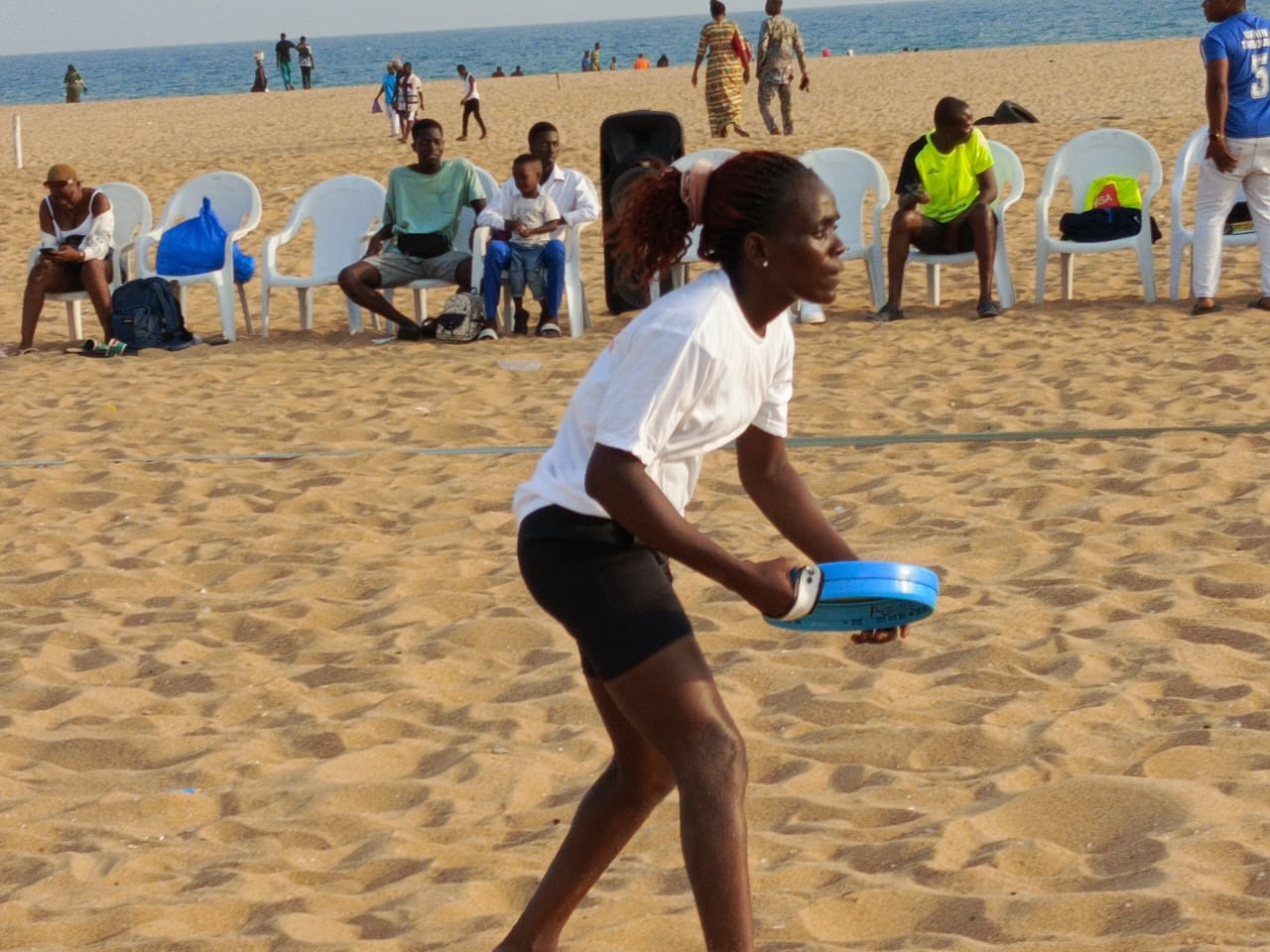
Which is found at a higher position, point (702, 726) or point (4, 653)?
point (702, 726)

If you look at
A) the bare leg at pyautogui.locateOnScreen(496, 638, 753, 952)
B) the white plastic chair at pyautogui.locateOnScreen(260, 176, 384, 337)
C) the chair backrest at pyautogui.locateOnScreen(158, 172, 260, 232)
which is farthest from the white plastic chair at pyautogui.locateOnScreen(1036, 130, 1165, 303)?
the bare leg at pyautogui.locateOnScreen(496, 638, 753, 952)

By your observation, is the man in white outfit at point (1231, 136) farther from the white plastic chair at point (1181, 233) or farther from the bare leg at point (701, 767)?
the bare leg at point (701, 767)

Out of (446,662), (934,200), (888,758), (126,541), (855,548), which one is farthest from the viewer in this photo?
(934,200)

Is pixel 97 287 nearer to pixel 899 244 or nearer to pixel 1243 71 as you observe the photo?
pixel 899 244

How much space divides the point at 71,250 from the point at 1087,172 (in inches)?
238

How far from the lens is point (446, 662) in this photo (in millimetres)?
4449

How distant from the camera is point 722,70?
16.3 meters

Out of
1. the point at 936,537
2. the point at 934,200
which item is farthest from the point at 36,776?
the point at 934,200

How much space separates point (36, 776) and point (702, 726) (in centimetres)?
210

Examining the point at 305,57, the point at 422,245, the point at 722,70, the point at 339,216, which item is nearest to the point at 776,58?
the point at 722,70

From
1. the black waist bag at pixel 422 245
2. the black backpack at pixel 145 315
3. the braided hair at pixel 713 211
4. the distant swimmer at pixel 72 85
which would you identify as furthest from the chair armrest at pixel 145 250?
the distant swimmer at pixel 72 85

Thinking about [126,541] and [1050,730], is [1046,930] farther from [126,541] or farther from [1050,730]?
[126,541]

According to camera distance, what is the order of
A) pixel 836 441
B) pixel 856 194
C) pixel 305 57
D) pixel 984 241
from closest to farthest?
pixel 836 441
pixel 984 241
pixel 856 194
pixel 305 57

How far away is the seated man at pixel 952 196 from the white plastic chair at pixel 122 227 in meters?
4.64
